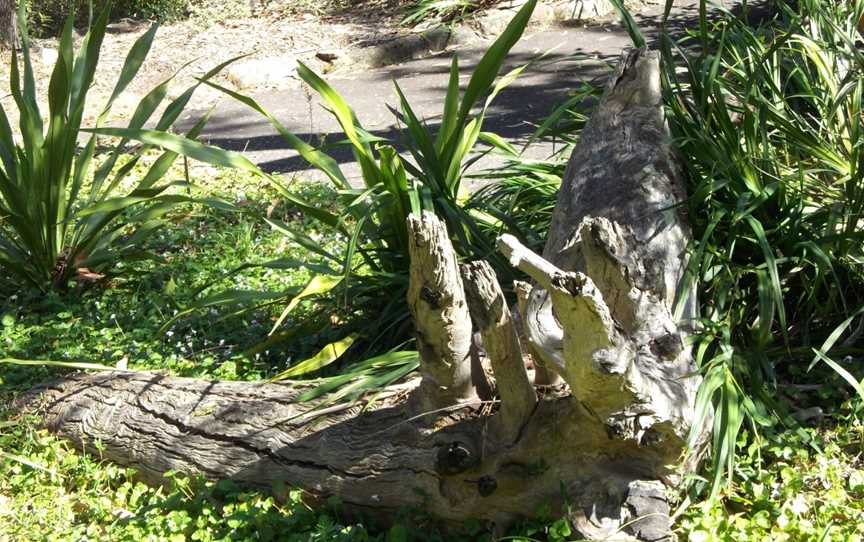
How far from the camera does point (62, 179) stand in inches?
199

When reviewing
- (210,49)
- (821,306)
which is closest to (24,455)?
(821,306)

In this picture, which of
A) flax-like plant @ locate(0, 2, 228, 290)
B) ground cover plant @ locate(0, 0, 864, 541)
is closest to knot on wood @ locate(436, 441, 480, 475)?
ground cover plant @ locate(0, 0, 864, 541)

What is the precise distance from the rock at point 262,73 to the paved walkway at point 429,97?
0.80 feet

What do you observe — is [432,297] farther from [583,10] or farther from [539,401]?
[583,10]

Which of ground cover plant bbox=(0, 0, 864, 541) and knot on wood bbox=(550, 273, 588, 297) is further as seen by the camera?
ground cover plant bbox=(0, 0, 864, 541)

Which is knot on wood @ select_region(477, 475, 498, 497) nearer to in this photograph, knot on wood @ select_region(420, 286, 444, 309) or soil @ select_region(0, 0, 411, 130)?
knot on wood @ select_region(420, 286, 444, 309)

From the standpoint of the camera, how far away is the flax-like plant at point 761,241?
338 cm

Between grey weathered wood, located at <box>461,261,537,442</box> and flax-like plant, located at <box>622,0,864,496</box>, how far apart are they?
53 cm

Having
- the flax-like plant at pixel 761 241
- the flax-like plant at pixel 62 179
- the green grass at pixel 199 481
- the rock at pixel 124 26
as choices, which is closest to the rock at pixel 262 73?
the rock at pixel 124 26

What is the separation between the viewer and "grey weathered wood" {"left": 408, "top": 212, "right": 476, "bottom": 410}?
299 cm

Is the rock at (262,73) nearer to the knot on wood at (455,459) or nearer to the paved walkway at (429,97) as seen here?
the paved walkway at (429,97)

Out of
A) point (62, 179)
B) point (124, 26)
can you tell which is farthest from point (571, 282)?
point (124, 26)

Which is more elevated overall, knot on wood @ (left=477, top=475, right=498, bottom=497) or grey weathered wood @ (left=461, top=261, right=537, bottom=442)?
grey weathered wood @ (left=461, top=261, right=537, bottom=442)

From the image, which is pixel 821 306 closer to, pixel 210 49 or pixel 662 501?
pixel 662 501
